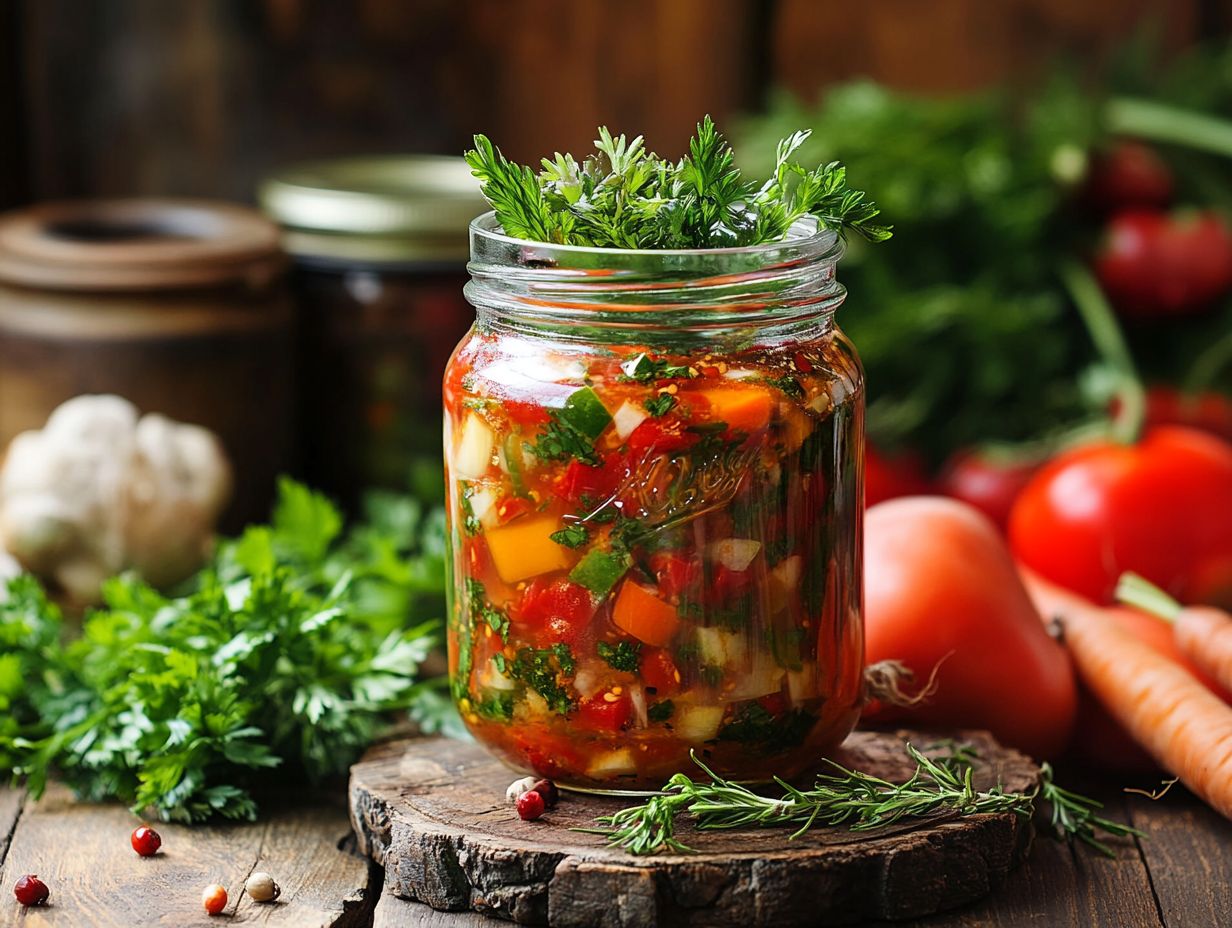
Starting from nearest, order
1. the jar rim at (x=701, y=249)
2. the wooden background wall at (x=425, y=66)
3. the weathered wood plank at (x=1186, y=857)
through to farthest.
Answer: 1. the jar rim at (x=701, y=249)
2. the weathered wood plank at (x=1186, y=857)
3. the wooden background wall at (x=425, y=66)

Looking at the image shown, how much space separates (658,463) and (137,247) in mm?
1094

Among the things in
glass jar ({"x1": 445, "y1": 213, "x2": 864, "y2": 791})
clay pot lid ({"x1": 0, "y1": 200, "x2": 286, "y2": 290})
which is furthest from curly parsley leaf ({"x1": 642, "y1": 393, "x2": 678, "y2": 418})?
clay pot lid ({"x1": 0, "y1": 200, "x2": 286, "y2": 290})

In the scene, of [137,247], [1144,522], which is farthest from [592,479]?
[137,247]

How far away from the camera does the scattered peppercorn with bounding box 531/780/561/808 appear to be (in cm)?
133

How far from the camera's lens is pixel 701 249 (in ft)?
4.10

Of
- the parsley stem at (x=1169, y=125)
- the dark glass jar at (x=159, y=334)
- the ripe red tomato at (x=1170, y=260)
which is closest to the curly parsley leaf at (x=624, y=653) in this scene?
the dark glass jar at (x=159, y=334)

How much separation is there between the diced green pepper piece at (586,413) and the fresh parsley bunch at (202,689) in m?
0.38

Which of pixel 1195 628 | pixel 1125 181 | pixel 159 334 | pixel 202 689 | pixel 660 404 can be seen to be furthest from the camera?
pixel 1125 181

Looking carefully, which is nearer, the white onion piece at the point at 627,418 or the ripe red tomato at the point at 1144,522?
the white onion piece at the point at 627,418

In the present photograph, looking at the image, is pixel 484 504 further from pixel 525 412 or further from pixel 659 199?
pixel 659 199

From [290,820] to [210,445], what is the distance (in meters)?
0.68

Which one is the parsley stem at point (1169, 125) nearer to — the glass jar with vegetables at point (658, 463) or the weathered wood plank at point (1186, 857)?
the weathered wood plank at point (1186, 857)

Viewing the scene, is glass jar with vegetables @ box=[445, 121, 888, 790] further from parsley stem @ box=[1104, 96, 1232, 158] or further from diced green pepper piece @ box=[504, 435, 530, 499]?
parsley stem @ box=[1104, 96, 1232, 158]

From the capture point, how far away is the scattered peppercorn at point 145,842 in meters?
1.38
